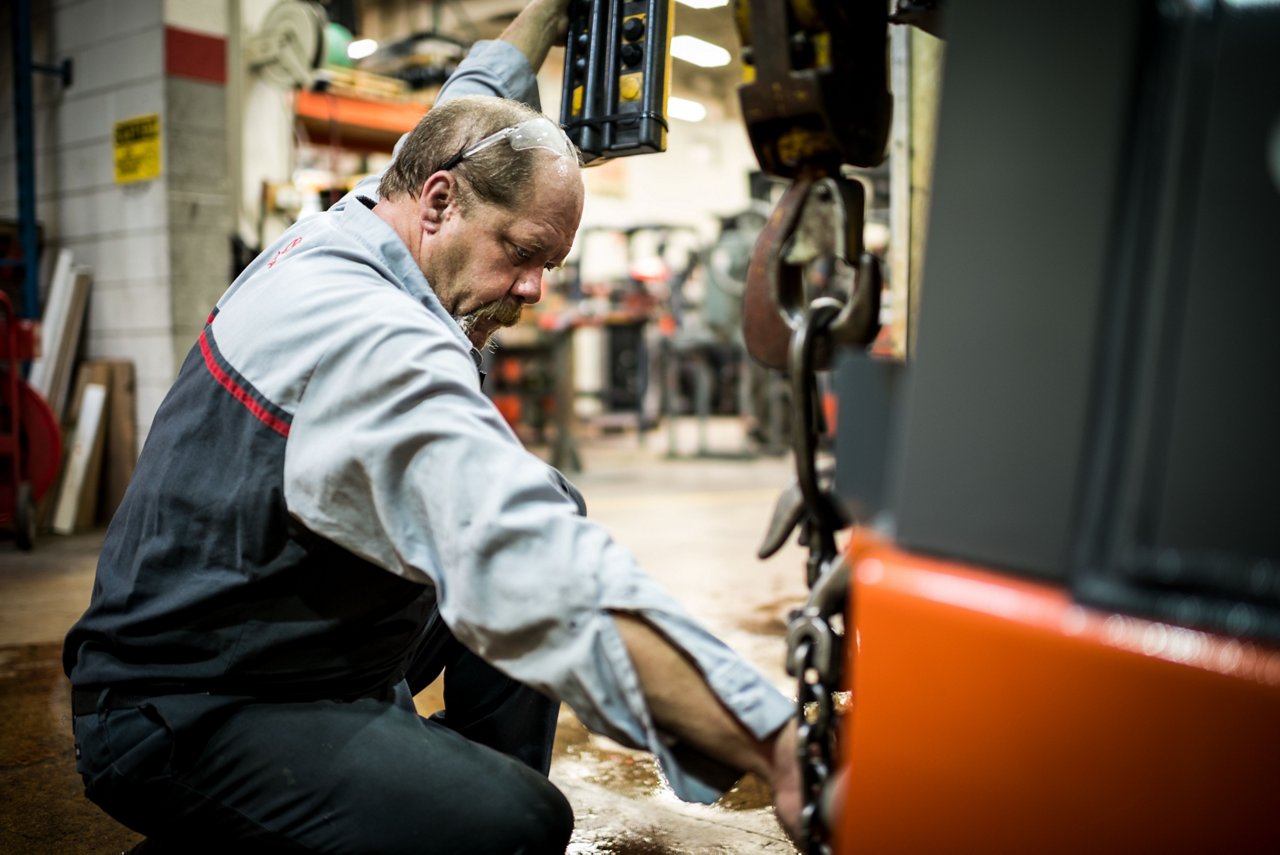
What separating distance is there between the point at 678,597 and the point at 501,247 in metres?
2.38

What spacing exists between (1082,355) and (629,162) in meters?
15.3

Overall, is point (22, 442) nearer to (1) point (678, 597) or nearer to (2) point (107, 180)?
(2) point (107, 180)

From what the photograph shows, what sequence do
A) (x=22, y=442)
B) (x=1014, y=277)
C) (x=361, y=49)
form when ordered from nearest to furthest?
1. (x=1014, y=277)
2. (x=22, y=442)
3. (x=361, y=49)

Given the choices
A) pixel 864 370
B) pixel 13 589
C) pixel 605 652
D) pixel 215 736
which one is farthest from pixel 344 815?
pixel 13 589

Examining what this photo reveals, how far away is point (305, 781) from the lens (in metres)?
1.13

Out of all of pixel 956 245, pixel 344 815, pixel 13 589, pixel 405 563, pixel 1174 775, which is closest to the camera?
pixel 1174 775

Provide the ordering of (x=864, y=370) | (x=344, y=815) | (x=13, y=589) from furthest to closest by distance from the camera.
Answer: (x=13, y=589) < (x=344, y=815) < (x=864, y=370)

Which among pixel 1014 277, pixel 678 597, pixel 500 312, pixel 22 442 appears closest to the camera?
pixel 1014 277

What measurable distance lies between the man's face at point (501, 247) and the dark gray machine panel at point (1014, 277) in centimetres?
71

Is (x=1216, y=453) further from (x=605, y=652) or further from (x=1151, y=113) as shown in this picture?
(x=605, y=652)

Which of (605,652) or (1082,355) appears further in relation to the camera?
(605,652)

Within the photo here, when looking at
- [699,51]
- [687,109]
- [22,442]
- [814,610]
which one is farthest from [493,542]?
[687,109]

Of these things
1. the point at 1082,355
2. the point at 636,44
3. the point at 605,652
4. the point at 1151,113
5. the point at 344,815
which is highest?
the point at 636,44

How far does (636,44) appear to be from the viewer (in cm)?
148
